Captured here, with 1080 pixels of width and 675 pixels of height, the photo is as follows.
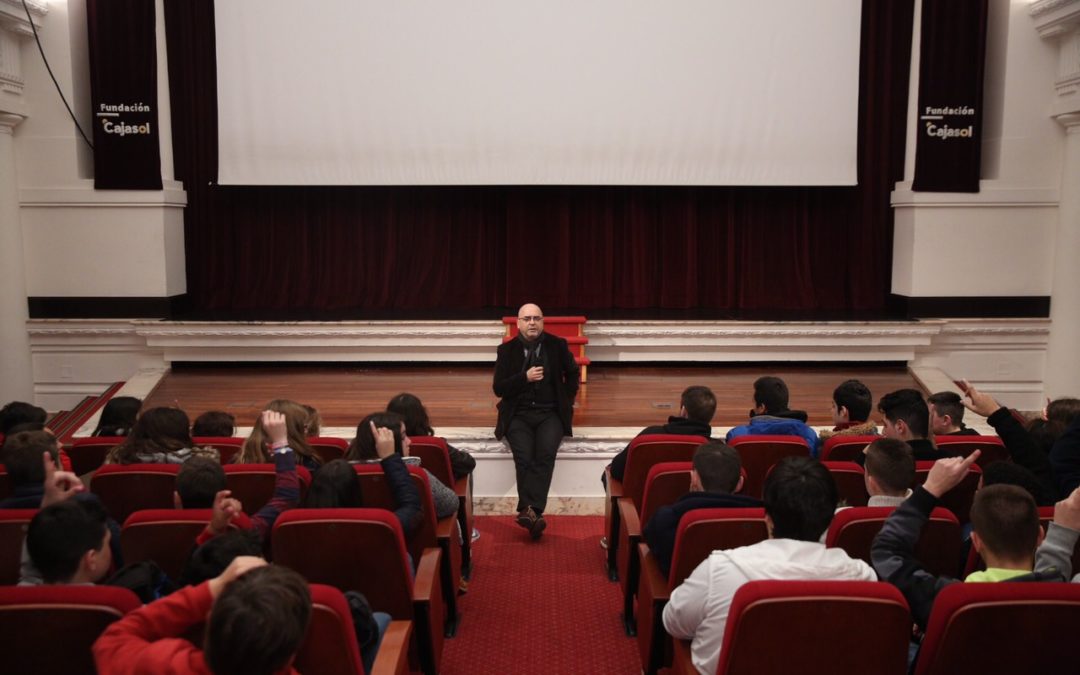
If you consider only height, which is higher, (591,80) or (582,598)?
(591,80)

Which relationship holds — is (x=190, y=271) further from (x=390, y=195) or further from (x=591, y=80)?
(x=591, y=80)

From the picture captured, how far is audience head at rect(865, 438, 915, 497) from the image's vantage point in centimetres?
276

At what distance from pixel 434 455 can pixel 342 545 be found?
1.33m

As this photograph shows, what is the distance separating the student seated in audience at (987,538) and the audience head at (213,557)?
1542mm

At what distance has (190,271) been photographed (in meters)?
Result: 8.68

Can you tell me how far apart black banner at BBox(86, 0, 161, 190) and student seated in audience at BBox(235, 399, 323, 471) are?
16.5ft

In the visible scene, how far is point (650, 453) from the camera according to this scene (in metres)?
3.94

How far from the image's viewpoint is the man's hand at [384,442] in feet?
10.1

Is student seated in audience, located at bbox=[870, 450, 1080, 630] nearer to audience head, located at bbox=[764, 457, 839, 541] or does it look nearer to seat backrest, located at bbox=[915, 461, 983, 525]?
audience head, located at bbox=[764, 457, 839, 541]

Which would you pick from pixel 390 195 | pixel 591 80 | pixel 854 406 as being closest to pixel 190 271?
pixel 390 195

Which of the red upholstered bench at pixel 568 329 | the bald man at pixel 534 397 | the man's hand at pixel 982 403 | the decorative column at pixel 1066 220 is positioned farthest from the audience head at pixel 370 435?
the decorative column at pixel 1066 220

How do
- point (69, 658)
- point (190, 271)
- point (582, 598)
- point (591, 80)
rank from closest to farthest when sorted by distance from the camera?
point (69, 658) → point (582, 598) → point (591, 80) → point (190, 271)

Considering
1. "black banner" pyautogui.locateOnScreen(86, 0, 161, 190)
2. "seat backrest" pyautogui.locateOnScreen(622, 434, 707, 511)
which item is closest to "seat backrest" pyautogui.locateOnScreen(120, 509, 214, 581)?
"seat backrest" pyautogui.locateOnScreen(622, 434, 707, 511)

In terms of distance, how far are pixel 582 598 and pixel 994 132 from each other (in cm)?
612
